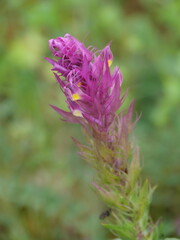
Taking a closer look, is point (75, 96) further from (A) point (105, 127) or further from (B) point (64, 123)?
(B) point (64, 123)

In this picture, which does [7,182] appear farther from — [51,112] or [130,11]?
[130,11]

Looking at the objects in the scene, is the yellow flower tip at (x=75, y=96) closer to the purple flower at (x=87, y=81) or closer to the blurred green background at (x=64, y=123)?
the purple flower at (x=87, y=81)

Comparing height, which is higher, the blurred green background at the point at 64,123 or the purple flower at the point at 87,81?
the blurred green background at the point at 64,123

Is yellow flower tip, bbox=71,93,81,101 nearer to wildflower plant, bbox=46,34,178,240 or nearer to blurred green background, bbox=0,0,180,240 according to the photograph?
wildflower plant, bbox=46,34,178,240

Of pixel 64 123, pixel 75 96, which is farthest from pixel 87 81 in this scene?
pixel 64 123

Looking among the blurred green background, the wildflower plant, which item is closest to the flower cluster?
the wildflower plant

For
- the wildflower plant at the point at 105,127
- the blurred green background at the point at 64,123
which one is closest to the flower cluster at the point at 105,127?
the wildflower plant at the point at 105,127

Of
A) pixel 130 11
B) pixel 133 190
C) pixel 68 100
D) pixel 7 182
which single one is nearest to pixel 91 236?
pixel 7 182

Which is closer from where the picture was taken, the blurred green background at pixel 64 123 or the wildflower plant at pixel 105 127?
the wildflower plant at pixel 105 127
